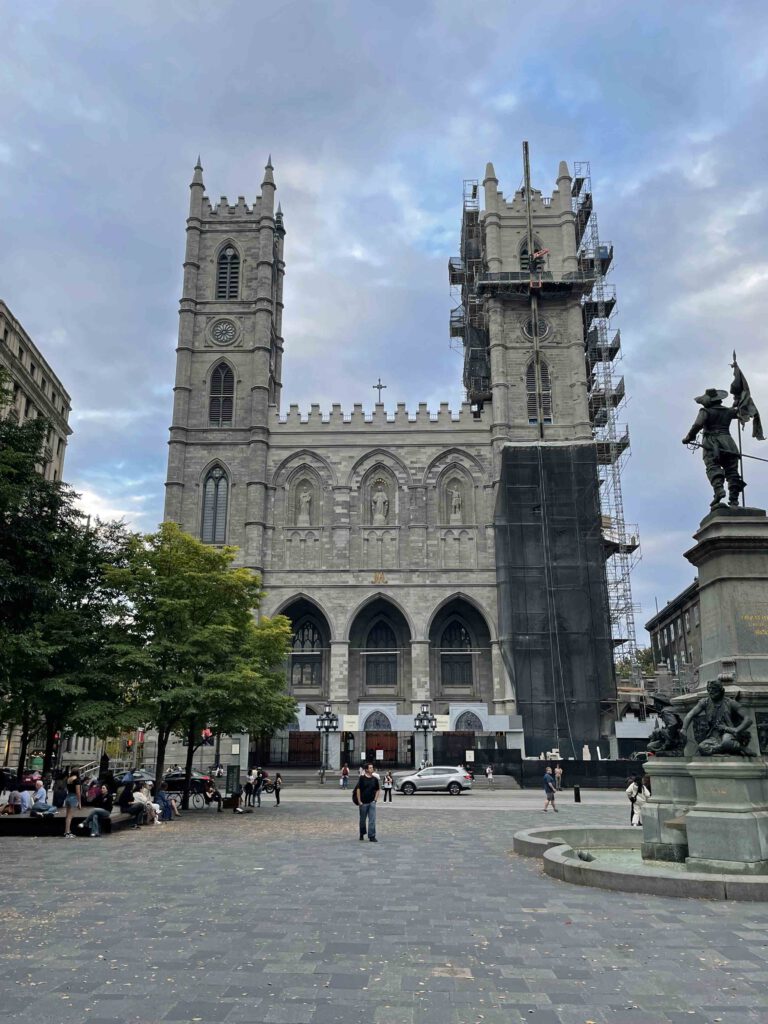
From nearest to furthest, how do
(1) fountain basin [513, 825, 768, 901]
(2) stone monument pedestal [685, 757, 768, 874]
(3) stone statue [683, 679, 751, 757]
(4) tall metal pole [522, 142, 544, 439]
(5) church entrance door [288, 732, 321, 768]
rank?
(1) fountain basin [513, 825, 768, 901]
(2) stone monument pedestal [685, 757, 768, 874]
(3) stone statue [683, 679, 751, 757]
(5) church entrance door [288, 732, 321, 768]
(4) tall metal pole [522, 142, 544, 439]

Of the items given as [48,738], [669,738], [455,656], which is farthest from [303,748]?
[669,738]

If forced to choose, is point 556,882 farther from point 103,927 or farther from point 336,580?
point 336,580

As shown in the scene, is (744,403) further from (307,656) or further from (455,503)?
(307,656)

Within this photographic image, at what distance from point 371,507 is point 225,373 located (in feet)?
42.4

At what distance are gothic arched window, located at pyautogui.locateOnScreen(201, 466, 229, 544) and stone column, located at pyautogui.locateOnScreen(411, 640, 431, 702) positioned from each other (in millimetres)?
13082

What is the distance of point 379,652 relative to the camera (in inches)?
1879

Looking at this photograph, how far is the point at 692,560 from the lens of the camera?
1122cm

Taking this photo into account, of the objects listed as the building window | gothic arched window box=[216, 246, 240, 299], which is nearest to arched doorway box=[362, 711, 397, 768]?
the building window

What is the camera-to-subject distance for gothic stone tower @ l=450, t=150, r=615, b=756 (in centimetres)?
4322

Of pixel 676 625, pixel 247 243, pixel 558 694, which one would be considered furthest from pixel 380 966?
pixel 676 625

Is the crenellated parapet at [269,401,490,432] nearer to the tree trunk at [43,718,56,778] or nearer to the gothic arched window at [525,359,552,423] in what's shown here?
the gothic arched window at [525,359,552,423]

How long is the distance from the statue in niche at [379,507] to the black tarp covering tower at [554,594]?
6.75 m

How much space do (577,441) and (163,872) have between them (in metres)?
40.9

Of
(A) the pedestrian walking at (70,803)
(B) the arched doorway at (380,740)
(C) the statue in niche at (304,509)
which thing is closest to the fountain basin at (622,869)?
(A) the pedestrian walking at (70,803)
